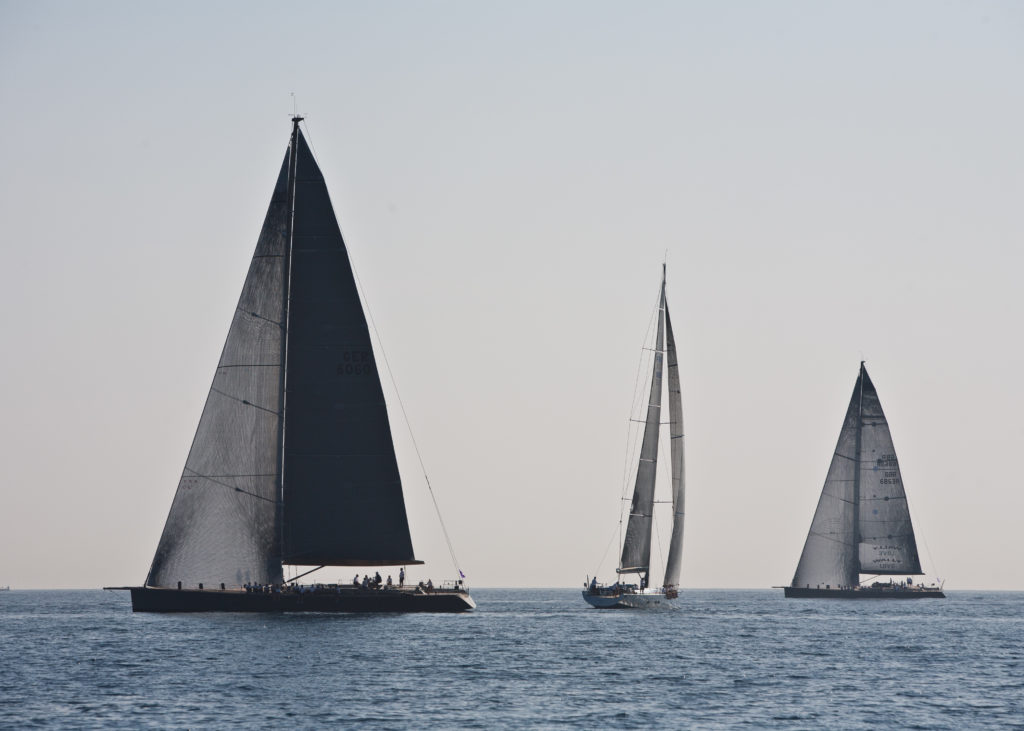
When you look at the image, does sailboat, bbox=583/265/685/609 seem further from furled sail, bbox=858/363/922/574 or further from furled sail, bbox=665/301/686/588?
furled sail, bbox=858/363/922/574

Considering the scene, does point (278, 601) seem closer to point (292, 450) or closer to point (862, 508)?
point (292, 450)

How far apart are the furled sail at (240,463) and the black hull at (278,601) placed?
3.23 ft

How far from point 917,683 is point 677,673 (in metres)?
9.84

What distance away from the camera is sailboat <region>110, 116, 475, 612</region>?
3041 inches

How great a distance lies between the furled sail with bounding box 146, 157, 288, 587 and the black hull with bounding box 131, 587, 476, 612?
98cm

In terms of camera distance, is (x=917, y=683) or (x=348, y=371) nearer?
(x=917, y=683)

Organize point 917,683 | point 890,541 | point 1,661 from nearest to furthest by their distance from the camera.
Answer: point 917,683
point 1,661
point 890,541

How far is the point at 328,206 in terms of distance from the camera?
7919cm

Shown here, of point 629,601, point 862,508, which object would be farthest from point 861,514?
point 629,601

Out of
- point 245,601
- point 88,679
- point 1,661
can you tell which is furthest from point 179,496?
point 88,679

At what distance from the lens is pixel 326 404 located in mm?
78938

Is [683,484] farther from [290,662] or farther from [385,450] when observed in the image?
[290,662]

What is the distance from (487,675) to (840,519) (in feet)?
256

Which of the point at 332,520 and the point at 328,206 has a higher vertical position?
the point at 328,206
